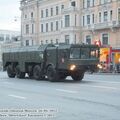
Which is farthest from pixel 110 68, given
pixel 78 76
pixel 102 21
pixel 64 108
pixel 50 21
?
pixel 64 108

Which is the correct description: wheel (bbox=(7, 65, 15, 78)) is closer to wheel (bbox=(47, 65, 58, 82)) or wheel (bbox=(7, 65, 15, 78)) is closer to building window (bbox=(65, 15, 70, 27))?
wheel (bbox=(47, 65, 58, 82))

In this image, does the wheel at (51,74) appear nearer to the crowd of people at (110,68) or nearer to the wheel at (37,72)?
the wheel at (37,72)

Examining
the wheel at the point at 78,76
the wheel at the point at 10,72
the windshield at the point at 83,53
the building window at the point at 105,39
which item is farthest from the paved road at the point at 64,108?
the building window at the point at 105,39

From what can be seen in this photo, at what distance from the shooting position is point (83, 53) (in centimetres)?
2955

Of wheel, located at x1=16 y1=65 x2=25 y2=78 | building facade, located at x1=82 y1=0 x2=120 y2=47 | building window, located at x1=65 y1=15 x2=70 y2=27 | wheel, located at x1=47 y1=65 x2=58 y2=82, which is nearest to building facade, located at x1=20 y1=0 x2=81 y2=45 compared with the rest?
building window, located at x1=65 y1=15 x2=70 y2=27

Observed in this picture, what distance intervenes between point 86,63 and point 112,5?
45875mm

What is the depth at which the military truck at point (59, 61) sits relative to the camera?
29.1 meters

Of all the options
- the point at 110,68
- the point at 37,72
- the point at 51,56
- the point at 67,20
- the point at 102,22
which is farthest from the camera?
the point at 67,20

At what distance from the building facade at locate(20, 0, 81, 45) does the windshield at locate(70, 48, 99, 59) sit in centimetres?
5154

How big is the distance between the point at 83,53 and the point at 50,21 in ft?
212

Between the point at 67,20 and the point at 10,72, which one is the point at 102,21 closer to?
the point at 67,20

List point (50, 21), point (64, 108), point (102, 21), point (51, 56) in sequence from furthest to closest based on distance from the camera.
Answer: point (50, 21)
point (102, 21)
point (51, 56)
point (64, 108)

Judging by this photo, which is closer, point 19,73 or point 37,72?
point 37,72

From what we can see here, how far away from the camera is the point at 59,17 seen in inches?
3514
